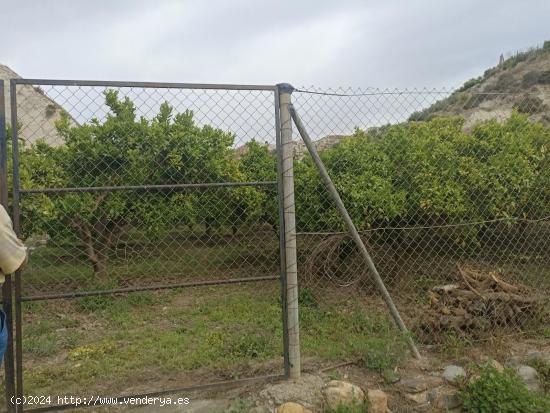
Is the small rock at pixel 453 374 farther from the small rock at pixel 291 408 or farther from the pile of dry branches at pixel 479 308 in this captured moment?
the small rock at pixel 291 408

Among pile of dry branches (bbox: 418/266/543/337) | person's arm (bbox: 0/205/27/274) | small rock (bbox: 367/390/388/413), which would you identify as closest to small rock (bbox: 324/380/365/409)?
small rock (bbox: 367/390/388/413)

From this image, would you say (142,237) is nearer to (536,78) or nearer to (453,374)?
(453,374)

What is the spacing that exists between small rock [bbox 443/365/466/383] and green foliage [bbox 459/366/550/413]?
0.40ft

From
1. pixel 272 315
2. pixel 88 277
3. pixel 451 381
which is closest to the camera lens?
pixel 451 381

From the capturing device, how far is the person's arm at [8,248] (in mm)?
2260

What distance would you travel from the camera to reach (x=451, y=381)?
3.12 m

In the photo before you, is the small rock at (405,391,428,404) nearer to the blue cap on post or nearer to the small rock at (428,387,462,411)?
the small rock at (428,387,462,411)

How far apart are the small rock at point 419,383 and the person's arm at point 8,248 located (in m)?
2.49

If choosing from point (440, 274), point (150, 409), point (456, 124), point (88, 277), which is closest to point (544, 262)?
point (440, 274)

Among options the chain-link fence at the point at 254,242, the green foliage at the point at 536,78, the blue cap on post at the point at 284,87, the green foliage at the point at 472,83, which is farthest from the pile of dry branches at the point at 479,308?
the green foliage at the point at 472,83

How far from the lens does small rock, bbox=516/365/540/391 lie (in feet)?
10.5

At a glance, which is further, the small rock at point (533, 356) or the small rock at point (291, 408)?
the small rock at point (533, 356)

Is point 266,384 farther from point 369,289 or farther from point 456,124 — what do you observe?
point 456,124

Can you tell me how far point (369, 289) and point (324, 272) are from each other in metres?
0.82
